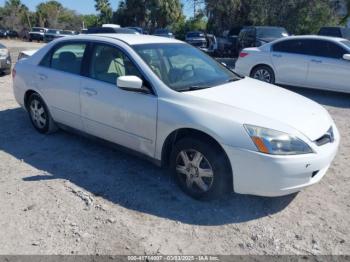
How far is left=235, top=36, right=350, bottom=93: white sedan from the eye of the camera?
27.6 feet

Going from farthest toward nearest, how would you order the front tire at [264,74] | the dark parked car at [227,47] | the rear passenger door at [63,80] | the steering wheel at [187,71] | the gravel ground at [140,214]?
the dark parked car at [227,47] < the front tire at [264,74] < the rear passenger door at [63,80] < the steering wheel at [187,71] < the gravel ground at [140,214]

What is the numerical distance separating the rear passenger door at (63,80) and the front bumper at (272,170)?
7.80 ft

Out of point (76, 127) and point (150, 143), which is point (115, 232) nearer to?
point (150, 143)

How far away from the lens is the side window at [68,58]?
15.7ft

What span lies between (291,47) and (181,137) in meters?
6.51

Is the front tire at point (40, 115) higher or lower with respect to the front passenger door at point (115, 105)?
lower

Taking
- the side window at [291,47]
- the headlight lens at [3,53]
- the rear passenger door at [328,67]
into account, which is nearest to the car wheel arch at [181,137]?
the rear passenger door at [328,67]

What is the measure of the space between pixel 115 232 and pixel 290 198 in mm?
1837

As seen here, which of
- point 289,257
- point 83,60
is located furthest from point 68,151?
point 289,257

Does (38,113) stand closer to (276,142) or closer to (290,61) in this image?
(276,142)

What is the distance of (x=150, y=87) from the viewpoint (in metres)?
3.90

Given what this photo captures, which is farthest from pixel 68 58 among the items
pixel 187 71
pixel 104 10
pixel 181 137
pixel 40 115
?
pixel 104 10

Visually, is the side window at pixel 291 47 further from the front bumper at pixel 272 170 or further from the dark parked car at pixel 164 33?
the dark parked car at pixel 164 33

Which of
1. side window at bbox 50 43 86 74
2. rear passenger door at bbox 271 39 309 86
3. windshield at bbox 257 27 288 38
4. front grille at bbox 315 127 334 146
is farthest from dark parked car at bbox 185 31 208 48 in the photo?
front grille at bbox 315 127 334 146
